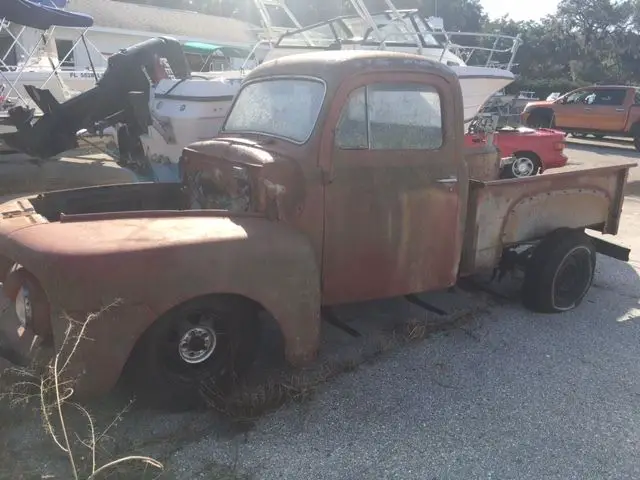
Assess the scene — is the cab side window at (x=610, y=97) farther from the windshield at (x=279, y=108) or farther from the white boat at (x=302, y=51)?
the windshield at (x=279, y=108)

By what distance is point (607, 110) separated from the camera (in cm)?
1842

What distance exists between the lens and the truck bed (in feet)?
14.7

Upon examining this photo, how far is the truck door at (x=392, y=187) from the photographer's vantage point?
3.77 meters

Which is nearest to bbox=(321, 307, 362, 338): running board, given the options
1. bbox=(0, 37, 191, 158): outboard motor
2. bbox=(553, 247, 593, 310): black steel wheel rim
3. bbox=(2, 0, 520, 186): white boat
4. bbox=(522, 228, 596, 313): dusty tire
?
bbox=(522, 228, 596, 313): dusty tire

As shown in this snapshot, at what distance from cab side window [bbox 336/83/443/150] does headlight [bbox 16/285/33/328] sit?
1.97m

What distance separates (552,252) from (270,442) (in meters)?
2.95

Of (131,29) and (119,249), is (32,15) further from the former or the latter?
(131,29)

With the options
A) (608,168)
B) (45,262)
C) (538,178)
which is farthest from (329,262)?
(608,168)

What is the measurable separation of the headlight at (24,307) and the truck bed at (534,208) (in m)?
2.98

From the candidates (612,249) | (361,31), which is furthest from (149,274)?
(361,31)

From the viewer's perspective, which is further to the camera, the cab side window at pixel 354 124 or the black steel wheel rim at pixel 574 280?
the black steel wheel rim at pixel 574 280

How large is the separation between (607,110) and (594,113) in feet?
1.31

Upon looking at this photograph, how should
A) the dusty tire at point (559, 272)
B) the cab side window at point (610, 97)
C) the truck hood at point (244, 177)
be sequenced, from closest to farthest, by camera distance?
1. the truck hood at point (244, 177)
2. the dusty tire at point (559, 272)
3. the cab side window at point (610, 97)

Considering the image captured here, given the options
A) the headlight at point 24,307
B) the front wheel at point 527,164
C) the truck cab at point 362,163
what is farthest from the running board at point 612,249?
the front wheel at point 527,164
